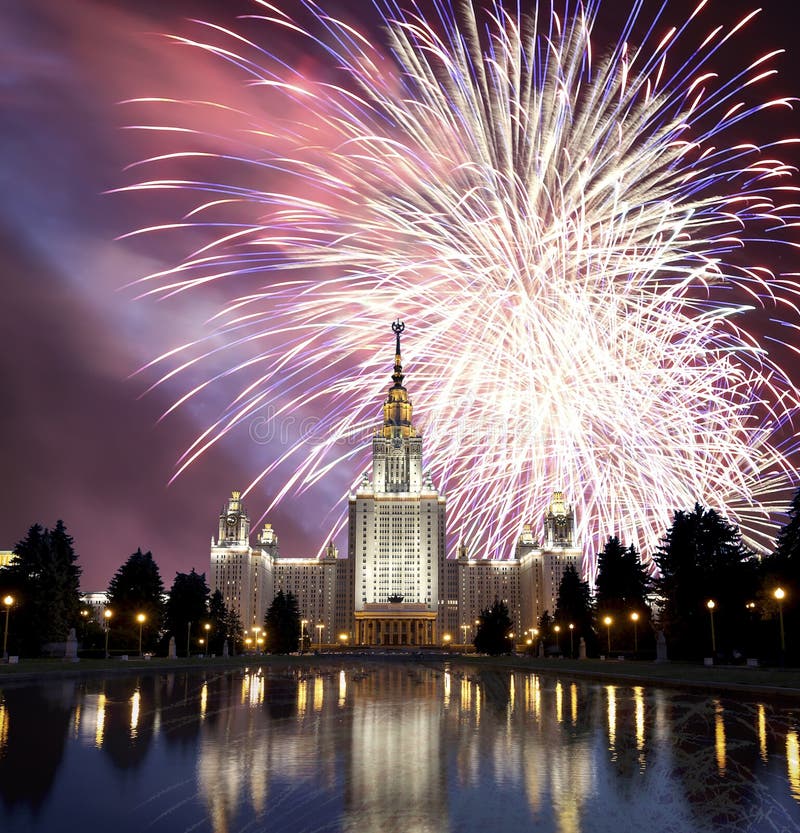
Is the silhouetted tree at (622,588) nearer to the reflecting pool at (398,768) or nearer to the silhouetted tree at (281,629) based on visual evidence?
the silhouetted tree at (281,629)

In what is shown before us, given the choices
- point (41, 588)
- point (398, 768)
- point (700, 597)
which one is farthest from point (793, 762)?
point (41, 588)

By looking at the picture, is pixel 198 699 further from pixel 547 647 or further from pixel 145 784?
pixel 547 647

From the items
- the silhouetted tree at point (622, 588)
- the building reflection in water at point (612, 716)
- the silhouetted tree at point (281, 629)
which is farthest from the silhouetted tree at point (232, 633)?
the building reflection in water at point (612, 716)

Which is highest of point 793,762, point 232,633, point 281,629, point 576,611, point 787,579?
point 787,579

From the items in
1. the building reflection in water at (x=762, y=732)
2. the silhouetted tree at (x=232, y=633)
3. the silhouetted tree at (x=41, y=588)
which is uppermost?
the silhouetted tree at (x=41, y=588)

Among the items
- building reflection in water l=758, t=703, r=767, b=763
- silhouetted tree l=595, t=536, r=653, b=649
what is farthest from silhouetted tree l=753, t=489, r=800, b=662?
silhouetted tree l=595, t=536, r=653, b=649

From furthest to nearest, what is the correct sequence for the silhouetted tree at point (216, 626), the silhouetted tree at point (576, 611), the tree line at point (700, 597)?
the silhouetted tree at point (216, 626)
the silhouetted tree at point (576, 611)
the tree line at point (700, 597)

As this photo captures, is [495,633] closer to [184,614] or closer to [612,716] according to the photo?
[184,614]
